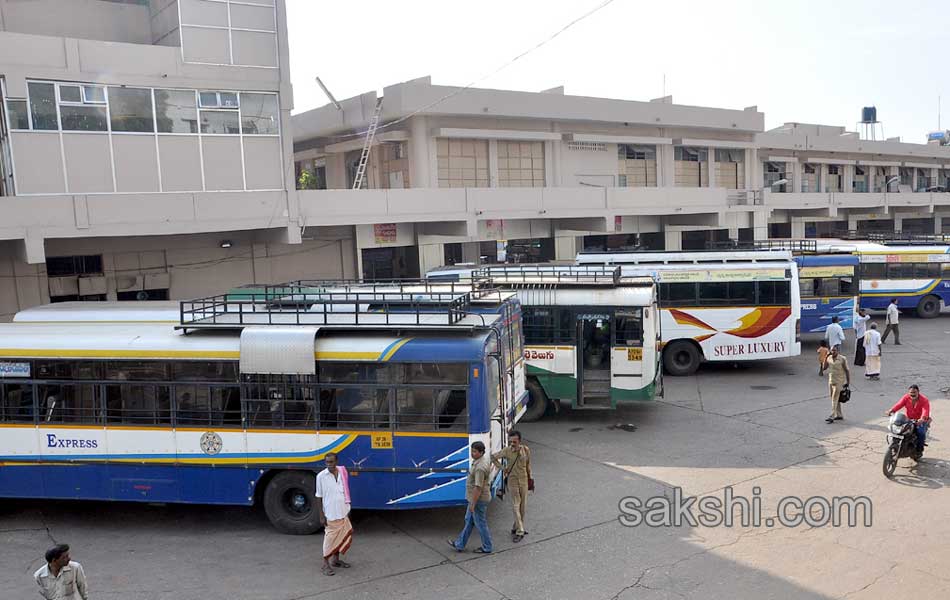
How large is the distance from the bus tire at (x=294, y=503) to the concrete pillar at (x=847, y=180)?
44735mm

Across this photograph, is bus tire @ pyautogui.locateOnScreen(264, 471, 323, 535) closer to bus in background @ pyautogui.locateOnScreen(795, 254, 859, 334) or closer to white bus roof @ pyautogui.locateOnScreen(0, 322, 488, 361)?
white bus roof @ pyautogui.locateOnScreen(0, 322, 488, 361)

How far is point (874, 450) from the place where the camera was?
41.3ft

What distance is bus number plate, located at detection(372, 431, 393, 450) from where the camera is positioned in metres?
9.50

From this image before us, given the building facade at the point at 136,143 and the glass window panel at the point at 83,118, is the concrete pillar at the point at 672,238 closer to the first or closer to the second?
the building facade at the point at 136,143

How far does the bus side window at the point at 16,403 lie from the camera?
10.1 meters

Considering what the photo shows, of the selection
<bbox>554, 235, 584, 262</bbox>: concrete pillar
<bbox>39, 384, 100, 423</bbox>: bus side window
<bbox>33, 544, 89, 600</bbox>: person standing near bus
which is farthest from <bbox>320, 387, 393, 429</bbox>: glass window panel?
<bbox>554, 235, 584, 262</bbox>: concrete pillar

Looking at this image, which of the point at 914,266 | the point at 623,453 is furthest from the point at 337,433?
the point at 914,266

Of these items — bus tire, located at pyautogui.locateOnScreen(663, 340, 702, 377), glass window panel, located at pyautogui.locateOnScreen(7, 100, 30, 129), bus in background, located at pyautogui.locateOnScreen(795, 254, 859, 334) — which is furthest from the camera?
bus in background, located at pyautogui.locateOnScreen(795, 254, 859, 334)

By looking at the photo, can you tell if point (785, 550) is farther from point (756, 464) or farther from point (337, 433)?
point (337, 433)

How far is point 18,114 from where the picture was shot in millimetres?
17016

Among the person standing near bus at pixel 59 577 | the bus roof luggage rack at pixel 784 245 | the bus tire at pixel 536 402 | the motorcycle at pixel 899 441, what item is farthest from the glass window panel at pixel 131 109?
the bus roof luggage rack at pixel 784 245

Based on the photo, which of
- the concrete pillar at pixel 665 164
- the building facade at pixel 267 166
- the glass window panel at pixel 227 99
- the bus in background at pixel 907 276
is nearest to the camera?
the building facade at pixel 267 166

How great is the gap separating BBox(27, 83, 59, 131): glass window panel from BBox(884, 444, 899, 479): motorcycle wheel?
57.1 ft

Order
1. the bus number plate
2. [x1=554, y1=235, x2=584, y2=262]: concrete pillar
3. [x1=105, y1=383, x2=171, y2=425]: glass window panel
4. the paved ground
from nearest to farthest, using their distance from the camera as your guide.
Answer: the paved ground
the bus number plate
[x1=105, y1=383, x2=171, y2=425]: glass window panel
[x1=554, y1=235, x2=584, y2=262]: concrete pillar
